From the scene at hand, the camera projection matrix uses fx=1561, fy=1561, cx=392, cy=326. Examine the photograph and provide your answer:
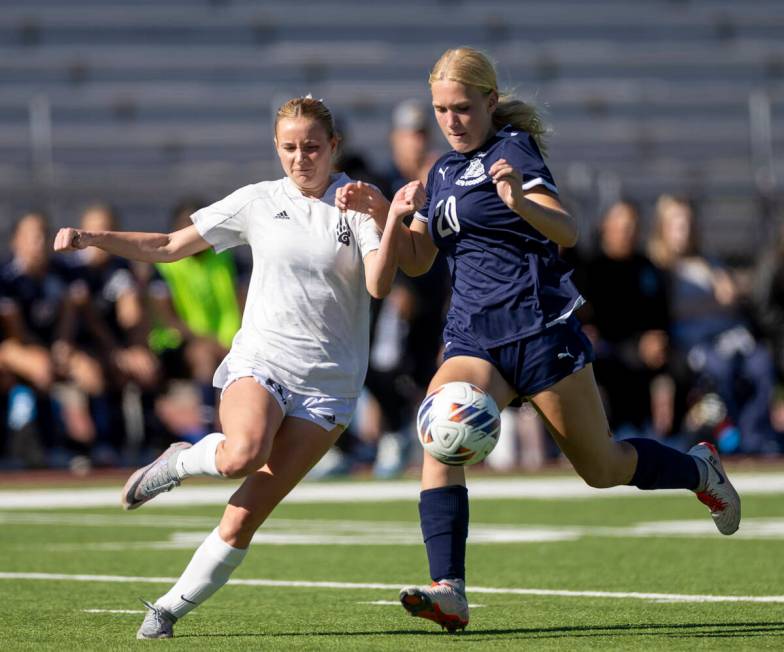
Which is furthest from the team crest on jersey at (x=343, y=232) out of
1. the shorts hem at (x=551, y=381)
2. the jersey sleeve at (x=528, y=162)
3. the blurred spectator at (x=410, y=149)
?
the blurred spectator at (x=410, y=149)

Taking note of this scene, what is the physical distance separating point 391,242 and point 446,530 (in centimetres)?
100

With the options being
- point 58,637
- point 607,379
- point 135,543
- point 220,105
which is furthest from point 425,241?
point 220,105

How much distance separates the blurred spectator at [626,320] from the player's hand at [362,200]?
851 cm

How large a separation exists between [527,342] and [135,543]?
396 cm

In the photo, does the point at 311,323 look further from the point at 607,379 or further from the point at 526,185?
the point at 607,379

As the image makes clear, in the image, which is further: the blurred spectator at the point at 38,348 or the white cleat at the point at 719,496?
the blurred spectator at the point at 38,348

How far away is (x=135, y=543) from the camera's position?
8.70 metres

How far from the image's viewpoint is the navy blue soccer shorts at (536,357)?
17.8 feet

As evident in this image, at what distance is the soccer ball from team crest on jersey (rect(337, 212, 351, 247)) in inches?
25.7

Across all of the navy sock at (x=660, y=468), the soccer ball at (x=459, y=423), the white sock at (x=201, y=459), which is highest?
the soccer ball at (x=459, y=423)

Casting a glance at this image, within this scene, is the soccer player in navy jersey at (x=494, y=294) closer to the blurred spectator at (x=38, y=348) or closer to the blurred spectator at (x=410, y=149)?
the blurred spectator at (x=410, y=149)

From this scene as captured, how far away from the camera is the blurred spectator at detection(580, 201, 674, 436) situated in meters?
13.9

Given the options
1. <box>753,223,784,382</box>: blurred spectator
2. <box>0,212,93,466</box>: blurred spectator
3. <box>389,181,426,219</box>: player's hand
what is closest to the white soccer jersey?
<box>389,181,426,219</box>: player's hand

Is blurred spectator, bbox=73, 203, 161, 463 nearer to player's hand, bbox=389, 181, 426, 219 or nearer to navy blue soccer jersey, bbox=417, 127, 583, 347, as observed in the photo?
navy blue soccer jersey, bbox=417, 127, 583, 347
